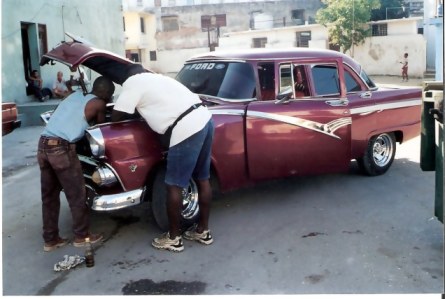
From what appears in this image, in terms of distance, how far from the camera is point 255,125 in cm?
517

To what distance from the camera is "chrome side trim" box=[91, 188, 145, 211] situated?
4.37 metres

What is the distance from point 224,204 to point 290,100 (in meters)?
1.39

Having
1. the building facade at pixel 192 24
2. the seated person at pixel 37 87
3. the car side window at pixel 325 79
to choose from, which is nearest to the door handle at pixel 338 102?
the car side window at pixel 325 79

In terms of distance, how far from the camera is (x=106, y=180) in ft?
14.5

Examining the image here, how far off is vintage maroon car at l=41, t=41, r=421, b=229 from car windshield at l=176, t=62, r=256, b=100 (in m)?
0.01

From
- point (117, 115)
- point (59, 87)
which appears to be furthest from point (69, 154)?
point (59, 87)

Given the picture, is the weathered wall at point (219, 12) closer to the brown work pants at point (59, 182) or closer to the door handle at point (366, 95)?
the door handle at point (366, 95)

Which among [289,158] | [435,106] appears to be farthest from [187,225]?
[435,106]

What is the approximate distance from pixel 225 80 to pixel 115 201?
189 cm

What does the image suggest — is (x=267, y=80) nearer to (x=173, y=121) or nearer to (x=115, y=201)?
(x=173, y=121)

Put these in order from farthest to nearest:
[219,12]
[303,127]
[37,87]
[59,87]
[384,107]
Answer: [219,12] < [59,87] < [37,87] < [384,107] < [303,127]

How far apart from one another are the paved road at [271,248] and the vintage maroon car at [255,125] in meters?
0.40

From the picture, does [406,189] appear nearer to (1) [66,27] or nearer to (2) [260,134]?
(2) [260,134]

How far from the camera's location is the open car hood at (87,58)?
4434mm
